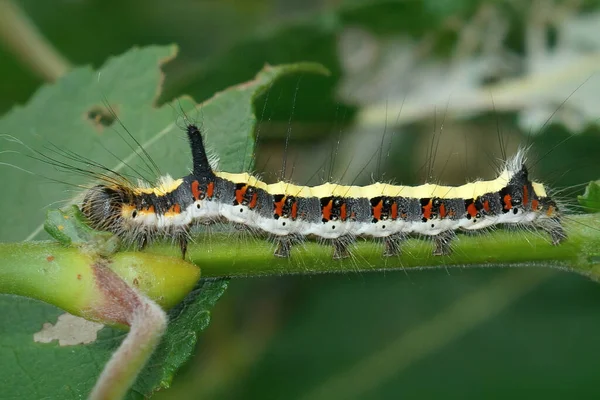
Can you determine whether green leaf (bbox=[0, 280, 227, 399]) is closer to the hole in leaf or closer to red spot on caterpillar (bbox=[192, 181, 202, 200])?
red spot on caterpillar (bbox=[192, 181, 202, 200])

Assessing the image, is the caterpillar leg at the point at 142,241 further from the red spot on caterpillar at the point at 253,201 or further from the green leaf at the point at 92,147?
the red spot on caterpillar at the point at 253,201

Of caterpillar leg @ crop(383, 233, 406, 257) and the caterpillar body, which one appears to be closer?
caterpillar leg @ crop(383, 233, 406, 257)

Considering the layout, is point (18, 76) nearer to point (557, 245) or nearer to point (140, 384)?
point (140, 384)

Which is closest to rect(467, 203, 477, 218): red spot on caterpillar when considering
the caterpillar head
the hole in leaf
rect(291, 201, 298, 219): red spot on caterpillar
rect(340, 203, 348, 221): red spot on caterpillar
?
rect(340, 203, 348, 221): red spot on caterpillar

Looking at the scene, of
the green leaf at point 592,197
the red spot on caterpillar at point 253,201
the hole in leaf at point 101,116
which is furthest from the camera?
the hole in leaf at point 101,116

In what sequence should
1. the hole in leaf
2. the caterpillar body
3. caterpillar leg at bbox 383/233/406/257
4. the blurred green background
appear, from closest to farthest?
caterpillar leg at bbox 383/233/406/257 < the caterpillar body < the hole in leaf < the blurred green background

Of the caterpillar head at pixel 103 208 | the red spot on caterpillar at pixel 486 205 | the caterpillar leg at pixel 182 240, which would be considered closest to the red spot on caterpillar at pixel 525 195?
the red spot on caterpillar at pixel 486 205

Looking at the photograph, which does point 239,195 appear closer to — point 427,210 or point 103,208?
point 103,208

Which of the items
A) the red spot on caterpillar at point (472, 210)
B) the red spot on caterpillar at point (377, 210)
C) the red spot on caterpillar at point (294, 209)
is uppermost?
the red spot on caterpillar at point (472, 210)
